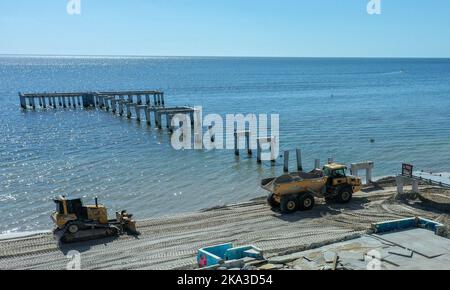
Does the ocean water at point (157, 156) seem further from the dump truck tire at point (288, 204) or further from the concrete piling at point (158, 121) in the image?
the dump truck tire at point (288, 204)

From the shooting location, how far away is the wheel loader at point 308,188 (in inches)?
761

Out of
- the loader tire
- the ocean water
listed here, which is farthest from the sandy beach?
the ocean water

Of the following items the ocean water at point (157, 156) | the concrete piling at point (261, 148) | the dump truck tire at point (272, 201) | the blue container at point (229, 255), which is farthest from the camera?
the concrete piling at point (261, 148)

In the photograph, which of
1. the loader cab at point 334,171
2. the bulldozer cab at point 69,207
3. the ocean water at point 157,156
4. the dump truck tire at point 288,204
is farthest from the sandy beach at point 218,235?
the ocean water at point 157,156

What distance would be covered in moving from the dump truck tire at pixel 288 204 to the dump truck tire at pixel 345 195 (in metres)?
2.29

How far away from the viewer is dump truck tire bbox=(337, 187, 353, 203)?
67.3ft

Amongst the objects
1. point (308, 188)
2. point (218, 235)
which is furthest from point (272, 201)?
point (218, 235)

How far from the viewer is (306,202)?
19.6 metres

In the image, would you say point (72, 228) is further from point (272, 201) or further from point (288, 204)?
point (288, 204)
